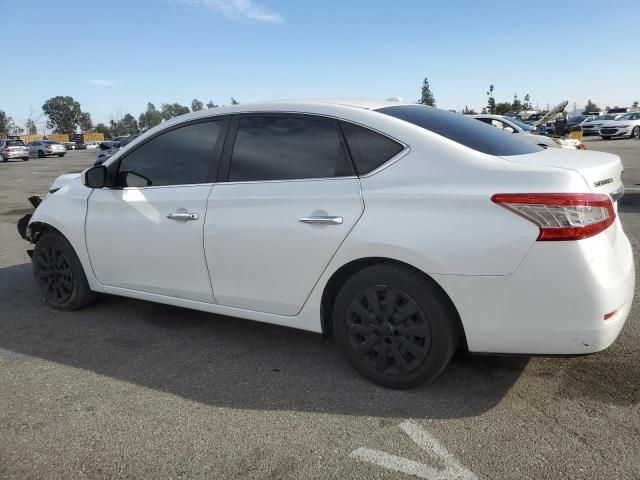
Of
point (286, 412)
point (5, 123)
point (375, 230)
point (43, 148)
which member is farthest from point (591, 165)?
point (5, 123)

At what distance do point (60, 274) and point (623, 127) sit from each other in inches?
1295

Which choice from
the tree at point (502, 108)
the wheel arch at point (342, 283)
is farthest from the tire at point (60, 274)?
the tree at point (502, 108)

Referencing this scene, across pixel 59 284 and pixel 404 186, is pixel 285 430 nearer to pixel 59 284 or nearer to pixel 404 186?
pixel 404 186

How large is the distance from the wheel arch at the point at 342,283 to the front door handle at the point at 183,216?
1.05 m

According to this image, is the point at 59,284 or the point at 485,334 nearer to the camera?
the point at 485,334

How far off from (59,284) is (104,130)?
120972 mm

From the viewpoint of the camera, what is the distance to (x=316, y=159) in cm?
317

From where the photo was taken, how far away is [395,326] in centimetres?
291

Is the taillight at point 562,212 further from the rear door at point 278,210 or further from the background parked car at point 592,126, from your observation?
the background parked car at point 592,126

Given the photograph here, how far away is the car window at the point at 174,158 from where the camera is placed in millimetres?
3627

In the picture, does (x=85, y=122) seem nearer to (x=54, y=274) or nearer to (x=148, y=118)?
(x=148, y=118)

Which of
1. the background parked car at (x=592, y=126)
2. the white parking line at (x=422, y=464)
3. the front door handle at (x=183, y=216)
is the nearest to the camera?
the white parking line at (x=422, y=464)

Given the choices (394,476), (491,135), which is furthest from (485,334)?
(491,135)

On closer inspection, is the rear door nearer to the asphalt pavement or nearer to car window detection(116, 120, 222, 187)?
car window detection(116, 120, 222, 187)
